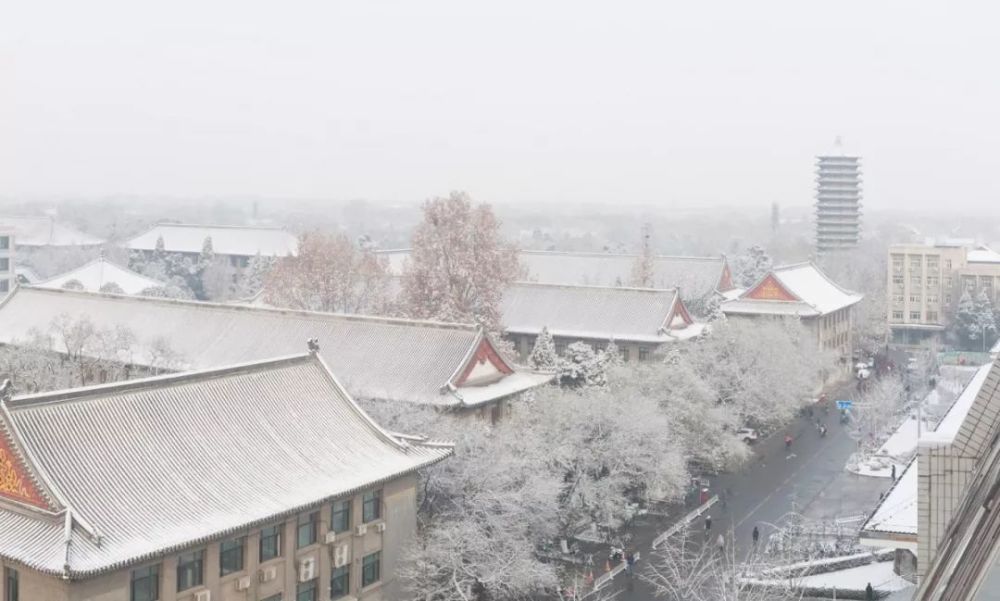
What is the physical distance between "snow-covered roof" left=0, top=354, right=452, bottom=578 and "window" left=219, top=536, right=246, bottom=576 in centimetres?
34

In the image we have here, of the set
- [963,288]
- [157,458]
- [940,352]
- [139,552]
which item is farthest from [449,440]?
[963,288]

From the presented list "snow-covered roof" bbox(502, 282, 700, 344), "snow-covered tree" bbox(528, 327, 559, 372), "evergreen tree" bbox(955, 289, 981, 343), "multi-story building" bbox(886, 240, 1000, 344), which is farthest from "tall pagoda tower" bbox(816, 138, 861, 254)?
"snow-covered tree" bbox(528, 327, 559, 372)

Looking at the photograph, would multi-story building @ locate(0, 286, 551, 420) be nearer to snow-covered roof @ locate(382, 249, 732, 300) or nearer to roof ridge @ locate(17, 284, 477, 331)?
roof ridge @ locate(17, 284, 477, 331)

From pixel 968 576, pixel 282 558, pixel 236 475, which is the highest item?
pixel 968 576

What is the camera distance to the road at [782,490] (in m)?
29.8

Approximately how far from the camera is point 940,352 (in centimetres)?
6406

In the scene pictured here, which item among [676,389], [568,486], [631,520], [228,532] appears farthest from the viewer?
[676,389]

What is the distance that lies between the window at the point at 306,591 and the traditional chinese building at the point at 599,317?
2496 cm

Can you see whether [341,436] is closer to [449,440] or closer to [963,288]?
[449,440]

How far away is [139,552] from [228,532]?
181 cm

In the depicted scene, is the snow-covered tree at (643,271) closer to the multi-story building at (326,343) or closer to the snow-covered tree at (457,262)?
the snow-covered tree at (457,262)

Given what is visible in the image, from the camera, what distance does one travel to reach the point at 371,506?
22656 millimetres

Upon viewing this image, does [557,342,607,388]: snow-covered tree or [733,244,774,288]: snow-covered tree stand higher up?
[733,244,774,288]: snow-covered tree

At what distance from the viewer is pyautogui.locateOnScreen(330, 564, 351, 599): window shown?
2180cm
